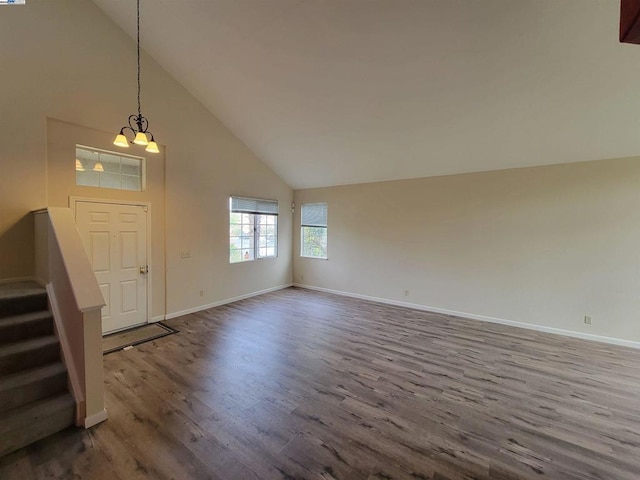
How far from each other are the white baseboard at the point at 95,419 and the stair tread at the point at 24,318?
1101 mm

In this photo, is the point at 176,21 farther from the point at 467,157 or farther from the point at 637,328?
the point at 637,328

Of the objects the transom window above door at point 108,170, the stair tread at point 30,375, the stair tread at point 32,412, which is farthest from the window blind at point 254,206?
the stair tread at point 32,412

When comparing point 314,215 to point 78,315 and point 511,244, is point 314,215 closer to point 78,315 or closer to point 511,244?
point 511,244

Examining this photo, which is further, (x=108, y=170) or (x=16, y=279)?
(x=108, y=170)

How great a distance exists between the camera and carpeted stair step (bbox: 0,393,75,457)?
6.14ft

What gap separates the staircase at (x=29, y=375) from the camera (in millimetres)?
1945

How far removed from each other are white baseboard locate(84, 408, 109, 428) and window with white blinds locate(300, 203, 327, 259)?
4999 mm

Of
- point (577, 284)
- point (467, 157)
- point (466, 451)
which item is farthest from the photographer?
point (467, 157)

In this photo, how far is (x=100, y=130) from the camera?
373cm

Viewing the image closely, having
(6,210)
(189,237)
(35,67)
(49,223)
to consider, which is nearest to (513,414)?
(49,223)

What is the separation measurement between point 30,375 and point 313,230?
5.38m

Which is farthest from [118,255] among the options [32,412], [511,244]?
[511,244]

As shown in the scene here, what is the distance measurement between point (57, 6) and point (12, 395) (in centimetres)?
438

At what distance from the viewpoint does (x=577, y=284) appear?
402 centimetres
